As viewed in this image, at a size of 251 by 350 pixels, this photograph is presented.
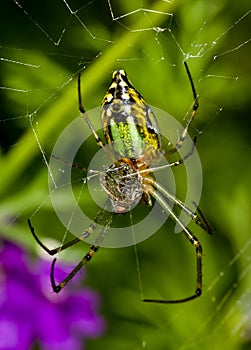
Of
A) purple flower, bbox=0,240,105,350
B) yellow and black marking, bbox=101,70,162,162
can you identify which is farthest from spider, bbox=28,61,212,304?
purple flower, bbox=0,240,105,350

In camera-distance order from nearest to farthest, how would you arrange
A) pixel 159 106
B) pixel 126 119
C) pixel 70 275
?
pixel 126 119, pixel 70 275, pixel 159 106

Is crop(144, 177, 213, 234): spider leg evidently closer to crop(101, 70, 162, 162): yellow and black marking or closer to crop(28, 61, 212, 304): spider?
crop(28, 61, 212, 304): spider

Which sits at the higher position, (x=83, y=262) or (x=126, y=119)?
(x=126, y=119)

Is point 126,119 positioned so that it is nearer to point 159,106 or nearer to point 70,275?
point 70,275

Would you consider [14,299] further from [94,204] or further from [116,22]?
[116,22]

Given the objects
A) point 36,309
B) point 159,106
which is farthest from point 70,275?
point 159,106

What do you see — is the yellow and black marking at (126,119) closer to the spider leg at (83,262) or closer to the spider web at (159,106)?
the spider leg at (83,262)
